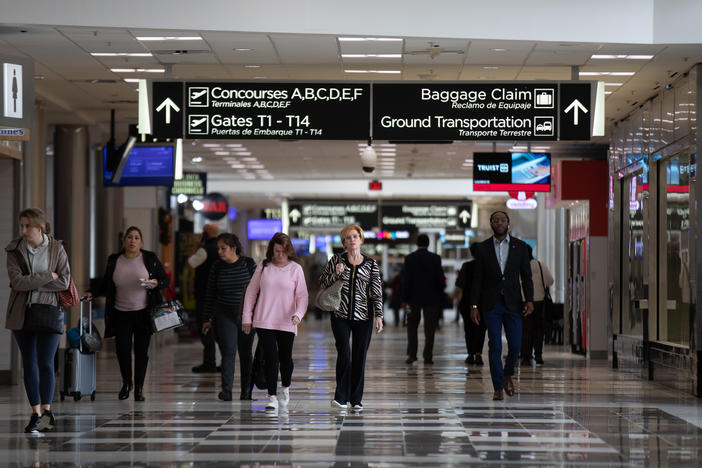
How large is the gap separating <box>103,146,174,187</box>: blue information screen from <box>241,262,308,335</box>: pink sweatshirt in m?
8.07

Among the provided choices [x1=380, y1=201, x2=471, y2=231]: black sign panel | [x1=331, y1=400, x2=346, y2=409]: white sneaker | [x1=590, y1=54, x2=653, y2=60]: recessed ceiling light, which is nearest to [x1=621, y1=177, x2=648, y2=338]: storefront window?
[x1=590, y1=54, x2=653, y2=60]: recessed ceiling light

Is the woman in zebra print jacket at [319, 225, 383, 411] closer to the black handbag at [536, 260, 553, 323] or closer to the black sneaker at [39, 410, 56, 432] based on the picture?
the black sneaker at [39, 410, 56, 432]

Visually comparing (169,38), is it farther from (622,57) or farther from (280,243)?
(622,57)

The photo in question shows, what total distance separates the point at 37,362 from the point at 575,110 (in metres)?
5.86

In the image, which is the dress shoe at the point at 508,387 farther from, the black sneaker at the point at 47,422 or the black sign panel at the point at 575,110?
the black sneaker at the point at 47,422

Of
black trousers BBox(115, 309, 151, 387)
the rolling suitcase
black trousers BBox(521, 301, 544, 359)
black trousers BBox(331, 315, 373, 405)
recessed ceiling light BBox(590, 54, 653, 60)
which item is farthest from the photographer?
black trousers BBox(521, 301, 544, 359)

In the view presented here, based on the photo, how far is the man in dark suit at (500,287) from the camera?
11.3 metres

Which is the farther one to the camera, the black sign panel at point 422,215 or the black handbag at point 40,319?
the black sign panel at point 422,215

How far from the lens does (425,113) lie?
12008 millimetres

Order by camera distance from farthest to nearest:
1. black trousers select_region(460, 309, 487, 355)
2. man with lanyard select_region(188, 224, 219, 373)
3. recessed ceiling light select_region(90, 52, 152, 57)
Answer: black trousers select_region(460, 309, 487, 355), man with lanyard select_region(188, 224, 219, 373), recessed ceiling light select_region(90, 52, 152, 57)

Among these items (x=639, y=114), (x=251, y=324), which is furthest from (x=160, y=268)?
(x=639, y=114)

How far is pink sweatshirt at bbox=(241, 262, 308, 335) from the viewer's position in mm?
10359

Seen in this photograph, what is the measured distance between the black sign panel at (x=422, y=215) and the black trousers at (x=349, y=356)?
24622 mm

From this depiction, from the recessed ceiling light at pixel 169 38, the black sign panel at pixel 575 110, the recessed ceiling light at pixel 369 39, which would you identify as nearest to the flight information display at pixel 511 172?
the black sign panel at pixel 575 110
